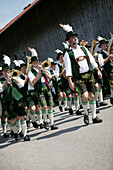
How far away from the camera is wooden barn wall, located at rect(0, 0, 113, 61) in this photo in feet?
49.1

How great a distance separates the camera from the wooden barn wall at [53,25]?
15.0 metres

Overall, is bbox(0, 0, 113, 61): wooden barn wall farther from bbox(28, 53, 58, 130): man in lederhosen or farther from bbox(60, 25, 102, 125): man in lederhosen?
bbox(60, 25, 102, 125): man in lederhosen

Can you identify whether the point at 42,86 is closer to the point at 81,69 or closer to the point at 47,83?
the point at 47,83

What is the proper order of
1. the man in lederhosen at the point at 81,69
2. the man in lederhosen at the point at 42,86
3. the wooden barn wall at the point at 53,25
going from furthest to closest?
the wooden barn wall at the point at 53,25, the man in lederhosen at the point at 42,86, the man in lederhosen at the point at 81,69

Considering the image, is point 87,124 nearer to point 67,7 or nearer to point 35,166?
point 35,166

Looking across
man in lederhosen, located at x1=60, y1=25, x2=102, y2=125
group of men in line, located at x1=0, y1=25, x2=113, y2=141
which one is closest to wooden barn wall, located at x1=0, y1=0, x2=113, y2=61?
group of men in line, located at x1=0, y1=25, x2=113, y2=141

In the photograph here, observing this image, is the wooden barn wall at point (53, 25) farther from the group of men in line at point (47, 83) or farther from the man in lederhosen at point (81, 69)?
the man in lederhosen at point (81, 69)

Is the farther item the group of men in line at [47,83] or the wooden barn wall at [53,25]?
the wooden barn wall at [53,25]

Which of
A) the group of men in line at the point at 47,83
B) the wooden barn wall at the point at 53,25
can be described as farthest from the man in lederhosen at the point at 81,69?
the wooden barn wall at the point at 53,25

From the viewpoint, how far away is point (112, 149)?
3.37 metres

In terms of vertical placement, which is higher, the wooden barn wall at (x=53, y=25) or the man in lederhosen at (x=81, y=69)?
the wooden barn wall at (x=53, y=25)

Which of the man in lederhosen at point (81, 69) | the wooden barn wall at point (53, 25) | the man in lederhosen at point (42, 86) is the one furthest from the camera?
the wooden barn wall at point (53, 25)

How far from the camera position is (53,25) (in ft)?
60.9

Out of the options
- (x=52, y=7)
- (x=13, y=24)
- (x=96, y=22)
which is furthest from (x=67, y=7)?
(x=13, y=24)
